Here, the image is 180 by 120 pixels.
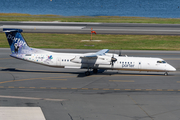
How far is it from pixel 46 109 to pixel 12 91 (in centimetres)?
660

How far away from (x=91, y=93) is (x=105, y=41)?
3550 centimetres

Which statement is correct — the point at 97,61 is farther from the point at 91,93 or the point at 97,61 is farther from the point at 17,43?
the point at 17,43

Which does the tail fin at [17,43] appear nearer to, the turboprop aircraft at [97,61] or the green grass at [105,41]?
the turboprop aircraft at [97,61]

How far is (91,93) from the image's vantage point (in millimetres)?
25906

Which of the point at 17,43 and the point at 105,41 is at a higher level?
the point at 105,41

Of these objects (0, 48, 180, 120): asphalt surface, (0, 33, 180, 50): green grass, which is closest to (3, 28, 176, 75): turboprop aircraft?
(0, 48, 180, 120): asphalt surface

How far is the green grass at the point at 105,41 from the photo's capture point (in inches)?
2174

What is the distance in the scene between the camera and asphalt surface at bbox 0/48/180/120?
20.8m

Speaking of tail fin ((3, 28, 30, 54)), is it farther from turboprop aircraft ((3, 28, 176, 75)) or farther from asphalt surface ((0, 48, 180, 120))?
asphalt surface ((0, 48, 180, 120))

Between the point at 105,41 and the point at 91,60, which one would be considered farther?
the point at 105,41

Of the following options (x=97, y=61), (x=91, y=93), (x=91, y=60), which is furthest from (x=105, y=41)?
(x=91, y=93)

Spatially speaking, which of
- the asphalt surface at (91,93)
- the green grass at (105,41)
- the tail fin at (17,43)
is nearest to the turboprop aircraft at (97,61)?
the tail fin at (17,43)

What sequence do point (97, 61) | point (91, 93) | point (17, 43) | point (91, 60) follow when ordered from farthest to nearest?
→ point (17, 43) < point (91, 60) < point (97, 61) < point (91, 93)

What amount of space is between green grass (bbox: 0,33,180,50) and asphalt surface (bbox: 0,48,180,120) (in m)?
18.7
